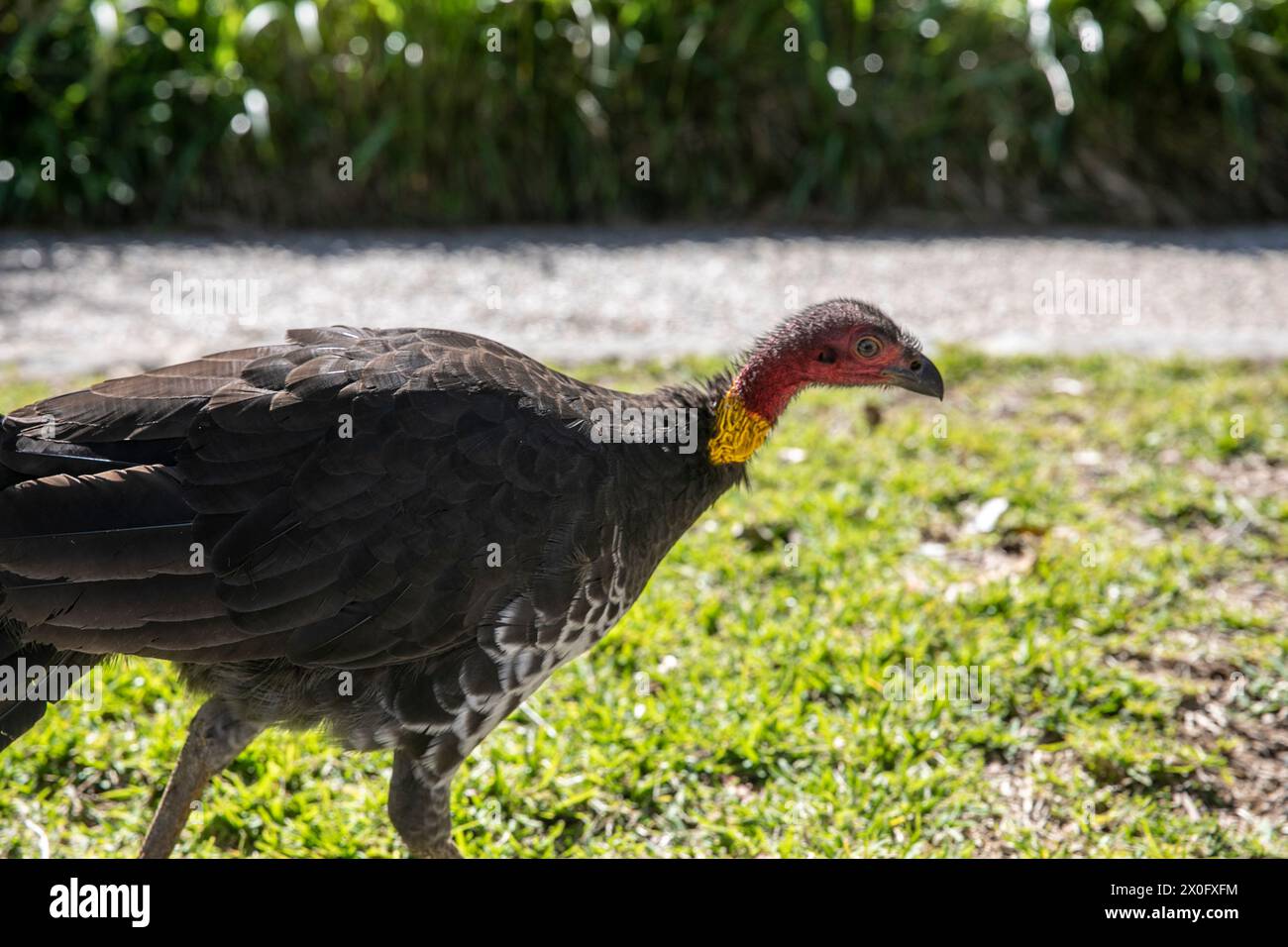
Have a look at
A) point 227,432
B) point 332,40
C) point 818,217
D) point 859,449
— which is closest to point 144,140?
point 332,40

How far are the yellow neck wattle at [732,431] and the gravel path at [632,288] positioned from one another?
280 centimetres

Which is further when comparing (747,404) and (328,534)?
(747,404)

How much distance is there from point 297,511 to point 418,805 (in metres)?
0.76

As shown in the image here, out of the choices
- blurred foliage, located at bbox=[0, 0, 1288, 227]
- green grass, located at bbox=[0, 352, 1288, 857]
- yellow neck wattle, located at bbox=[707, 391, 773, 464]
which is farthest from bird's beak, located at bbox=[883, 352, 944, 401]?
blurred foliage, located at bbox=[0, 0, 1288, 227]

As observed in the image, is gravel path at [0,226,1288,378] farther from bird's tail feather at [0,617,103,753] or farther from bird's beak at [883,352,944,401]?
bird's tail feather at [0,617,103,753]

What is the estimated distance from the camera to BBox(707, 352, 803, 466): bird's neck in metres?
3.17

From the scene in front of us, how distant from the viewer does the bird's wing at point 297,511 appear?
8.69ft

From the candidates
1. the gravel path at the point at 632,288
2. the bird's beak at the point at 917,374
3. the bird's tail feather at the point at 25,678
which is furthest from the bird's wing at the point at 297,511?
the gravel path at the point at 632,288

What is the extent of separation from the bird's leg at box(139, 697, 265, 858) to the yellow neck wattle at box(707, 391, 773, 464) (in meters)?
1.30

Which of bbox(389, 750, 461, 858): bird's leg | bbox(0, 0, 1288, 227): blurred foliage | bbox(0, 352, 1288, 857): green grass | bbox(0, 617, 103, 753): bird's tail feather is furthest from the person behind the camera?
bbox(0, 0, 1288, 227): blurred foliage

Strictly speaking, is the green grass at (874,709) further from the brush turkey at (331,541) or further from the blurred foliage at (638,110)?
the blurred foliage at (638,110)

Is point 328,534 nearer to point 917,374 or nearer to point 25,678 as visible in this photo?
point 25,678

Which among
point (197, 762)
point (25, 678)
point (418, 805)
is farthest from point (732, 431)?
point (25, 678)

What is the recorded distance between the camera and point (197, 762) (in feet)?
9.62
